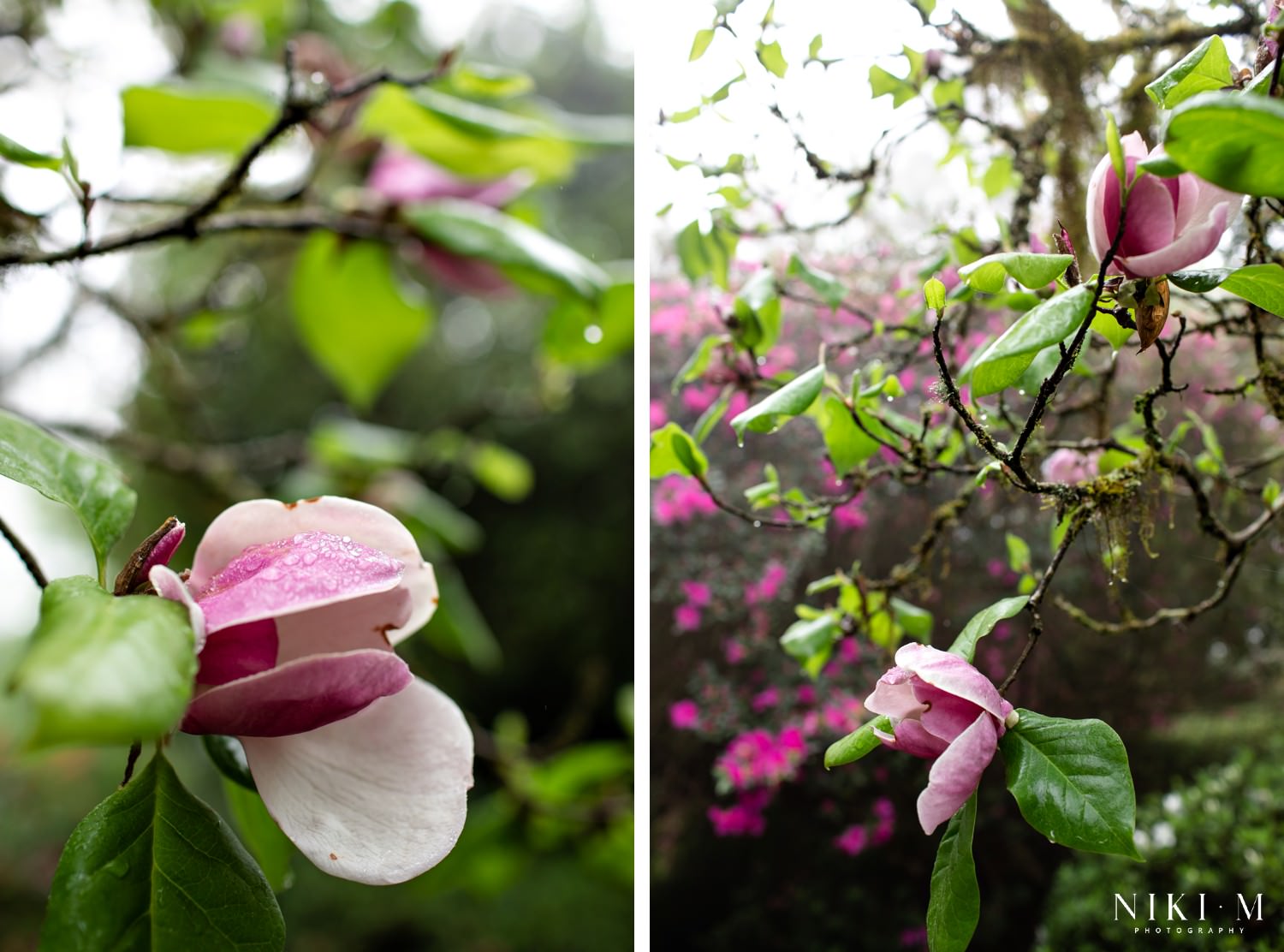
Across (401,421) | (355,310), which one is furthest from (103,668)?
(401,421)

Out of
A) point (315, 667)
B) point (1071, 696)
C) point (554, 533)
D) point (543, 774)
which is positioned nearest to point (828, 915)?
point (1071, 696)

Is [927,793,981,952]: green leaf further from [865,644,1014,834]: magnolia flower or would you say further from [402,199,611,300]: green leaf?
[402,199,611,300]: green leaf

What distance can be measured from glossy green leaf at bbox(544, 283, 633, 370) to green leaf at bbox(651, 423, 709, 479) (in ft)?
0.38

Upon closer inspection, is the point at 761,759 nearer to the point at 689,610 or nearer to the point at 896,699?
the point at 689,610

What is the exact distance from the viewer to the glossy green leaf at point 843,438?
0.34m

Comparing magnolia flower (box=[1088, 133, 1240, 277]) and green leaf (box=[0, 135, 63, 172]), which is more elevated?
magnolia flower (box=[1088, 133, 1240, 277])

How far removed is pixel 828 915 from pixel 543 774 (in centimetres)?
34

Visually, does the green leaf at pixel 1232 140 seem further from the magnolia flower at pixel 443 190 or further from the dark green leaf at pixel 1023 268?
the magnolia flower at pixel 443 190

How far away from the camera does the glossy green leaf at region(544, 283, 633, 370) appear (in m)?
0.50

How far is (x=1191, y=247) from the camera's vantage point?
227 millimetres

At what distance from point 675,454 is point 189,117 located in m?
0.29

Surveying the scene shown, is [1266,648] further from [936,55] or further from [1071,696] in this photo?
[936,55]

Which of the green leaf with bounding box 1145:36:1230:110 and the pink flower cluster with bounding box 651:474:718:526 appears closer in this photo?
the green leaf with bounding box 1145:36:1230:110

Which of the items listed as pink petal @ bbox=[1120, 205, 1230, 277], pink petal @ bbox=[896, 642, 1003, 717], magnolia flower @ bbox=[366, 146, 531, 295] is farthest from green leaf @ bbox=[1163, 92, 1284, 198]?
magnolia flower @ bbox=[366, 146, 531, 295]
